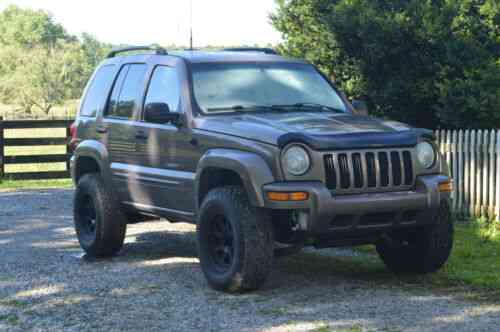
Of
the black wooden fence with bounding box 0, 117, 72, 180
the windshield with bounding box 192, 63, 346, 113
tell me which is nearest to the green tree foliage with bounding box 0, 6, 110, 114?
the black wooden fence with bounding box 0, 117, 72, 180

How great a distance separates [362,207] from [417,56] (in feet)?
26.5

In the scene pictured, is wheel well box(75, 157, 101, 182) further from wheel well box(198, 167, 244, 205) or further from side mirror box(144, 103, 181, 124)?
wheel well box(198, 167, 244, 205)

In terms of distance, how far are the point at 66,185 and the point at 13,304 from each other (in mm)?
12440

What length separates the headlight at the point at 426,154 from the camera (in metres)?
7.61

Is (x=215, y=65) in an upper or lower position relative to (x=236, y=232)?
upper

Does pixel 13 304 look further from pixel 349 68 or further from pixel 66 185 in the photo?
pixel 66 185

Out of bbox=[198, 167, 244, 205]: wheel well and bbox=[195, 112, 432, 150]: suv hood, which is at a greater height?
bbox=[195, 112, 432, 150]: suv hood

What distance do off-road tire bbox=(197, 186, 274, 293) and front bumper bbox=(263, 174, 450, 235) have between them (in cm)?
28

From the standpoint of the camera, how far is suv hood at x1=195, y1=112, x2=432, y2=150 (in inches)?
283

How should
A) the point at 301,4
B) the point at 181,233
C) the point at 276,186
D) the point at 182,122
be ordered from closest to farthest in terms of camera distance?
1. the point at 276,186
2. the point at 182,122
3. the point at 181,233
4. the point at 301,4

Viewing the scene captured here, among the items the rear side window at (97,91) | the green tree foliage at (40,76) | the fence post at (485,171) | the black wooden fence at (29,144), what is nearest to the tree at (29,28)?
Result: the green tree foliage at (40,76)

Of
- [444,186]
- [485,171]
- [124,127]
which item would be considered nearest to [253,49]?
[124,127]

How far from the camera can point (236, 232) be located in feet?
24.1

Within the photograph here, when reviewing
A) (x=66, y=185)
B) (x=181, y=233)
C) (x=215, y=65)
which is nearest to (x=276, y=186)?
(x=215, y=65)
